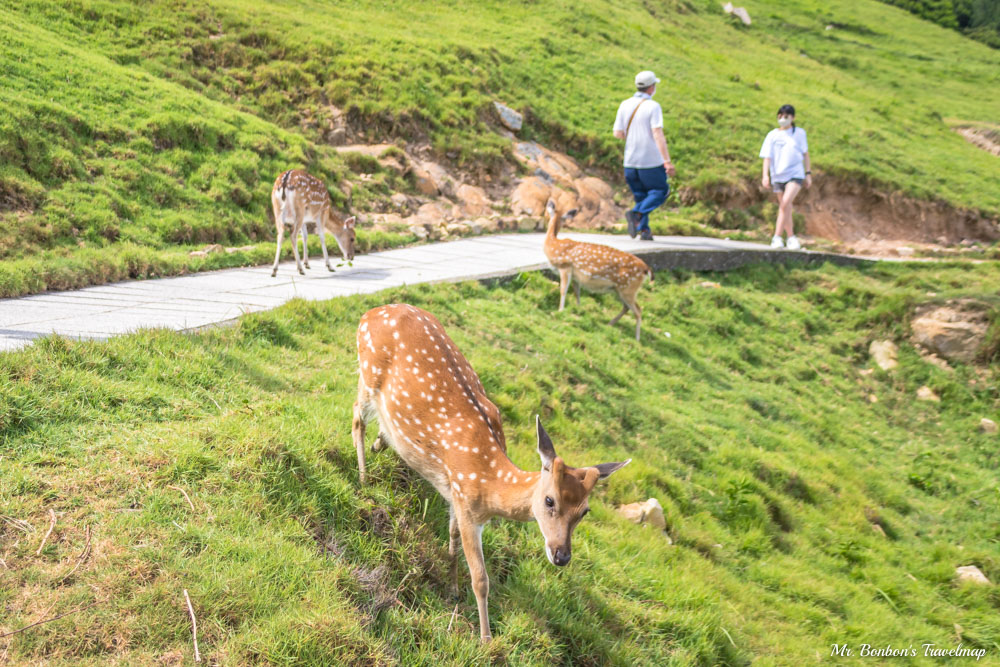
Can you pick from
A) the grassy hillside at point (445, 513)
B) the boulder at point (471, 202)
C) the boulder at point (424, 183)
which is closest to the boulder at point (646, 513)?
the grassy hillside at point (445, 513)

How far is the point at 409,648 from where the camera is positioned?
385cm

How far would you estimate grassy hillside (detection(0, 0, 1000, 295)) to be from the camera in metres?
10.2

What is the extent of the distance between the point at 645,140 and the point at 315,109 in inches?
313

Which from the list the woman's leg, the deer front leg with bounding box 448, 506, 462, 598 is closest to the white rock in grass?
the deer front leg with bounding box 448, 506, 462, 598

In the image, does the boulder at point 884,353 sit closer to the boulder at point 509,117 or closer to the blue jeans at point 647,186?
the blue jeans at point 647,186

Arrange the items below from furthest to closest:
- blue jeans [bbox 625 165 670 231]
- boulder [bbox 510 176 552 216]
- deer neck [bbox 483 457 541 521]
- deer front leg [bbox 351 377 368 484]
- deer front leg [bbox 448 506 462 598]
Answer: boulder [bbox 510 176 552 216], blue jeans [bbox 625 165 670 231], deer front leg [bbox 351 377 368 484], deer front leg [bbox 448 506 462 598], deer neck [bbox 483 457 541 521]

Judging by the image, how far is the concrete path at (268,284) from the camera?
6.39 m

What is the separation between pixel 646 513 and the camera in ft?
20.2

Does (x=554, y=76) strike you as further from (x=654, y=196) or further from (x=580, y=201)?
(x=654, y=196)

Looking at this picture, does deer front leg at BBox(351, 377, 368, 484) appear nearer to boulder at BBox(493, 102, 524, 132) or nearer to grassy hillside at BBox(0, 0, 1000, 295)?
grassy hillside at BBox(0, 0, 1000, 295)

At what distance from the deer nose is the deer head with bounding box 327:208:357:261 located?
Result: 8.43 metres

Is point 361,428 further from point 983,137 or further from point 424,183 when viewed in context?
point 983,137

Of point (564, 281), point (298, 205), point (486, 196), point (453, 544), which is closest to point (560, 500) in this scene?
point (453, 544)

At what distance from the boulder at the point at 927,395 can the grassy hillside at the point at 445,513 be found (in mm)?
1274
